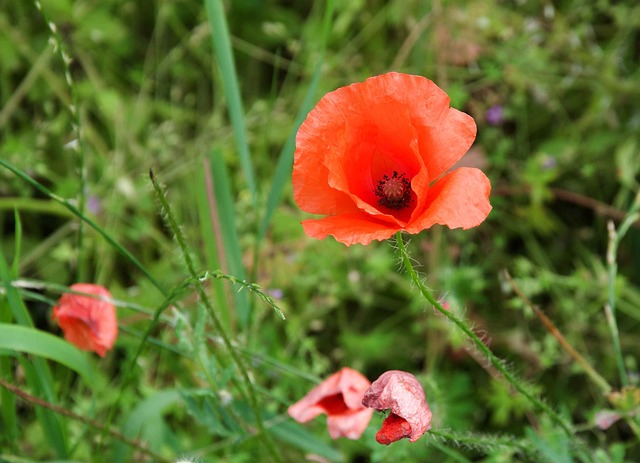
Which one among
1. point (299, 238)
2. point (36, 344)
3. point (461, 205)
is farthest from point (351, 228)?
point (299, 238)

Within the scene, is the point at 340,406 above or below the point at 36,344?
below

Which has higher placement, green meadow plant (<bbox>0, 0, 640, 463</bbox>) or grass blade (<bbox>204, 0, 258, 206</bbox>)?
grass blade (<bbox>204, 0, 258, 206</bbox>)

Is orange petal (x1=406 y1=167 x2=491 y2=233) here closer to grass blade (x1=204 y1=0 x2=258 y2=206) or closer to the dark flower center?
the dark flower center

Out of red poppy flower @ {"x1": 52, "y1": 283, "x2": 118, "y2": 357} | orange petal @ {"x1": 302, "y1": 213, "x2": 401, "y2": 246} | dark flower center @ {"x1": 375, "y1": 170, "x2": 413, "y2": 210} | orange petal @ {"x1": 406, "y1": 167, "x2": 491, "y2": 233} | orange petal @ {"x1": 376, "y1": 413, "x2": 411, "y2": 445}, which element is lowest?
red poppy flower @ {"x1": 52, "y1": 283, "x2": 118, "y2": 357}

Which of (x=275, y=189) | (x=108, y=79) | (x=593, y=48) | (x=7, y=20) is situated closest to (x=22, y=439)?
(x=275, y=189)

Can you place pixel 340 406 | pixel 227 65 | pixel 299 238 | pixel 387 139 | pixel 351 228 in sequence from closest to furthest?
pixel 351 228 < pixel 387 139 < pixel 340 406 < pixel 227 65 < pixel 299 238

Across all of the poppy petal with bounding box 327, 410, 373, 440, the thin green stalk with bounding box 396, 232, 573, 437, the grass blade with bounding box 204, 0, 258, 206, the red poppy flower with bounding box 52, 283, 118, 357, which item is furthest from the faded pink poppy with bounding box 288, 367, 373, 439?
the grass blade with bounding box 204, 0, 258, 206

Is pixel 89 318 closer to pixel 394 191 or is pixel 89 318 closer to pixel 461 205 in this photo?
pixel 394 191

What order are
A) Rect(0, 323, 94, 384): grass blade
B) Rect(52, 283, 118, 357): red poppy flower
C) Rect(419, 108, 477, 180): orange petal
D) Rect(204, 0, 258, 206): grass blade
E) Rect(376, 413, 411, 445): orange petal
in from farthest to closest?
Rect(204, 0, 258, 206): grass blade → Rect(52, 283, 118, 357): red poppy flower → Rect(0, 323, 94, 384): grass blade → Rect(419, 108, 477, 180): orange petal → Rect(376, 413, 411, 445): orange petal
